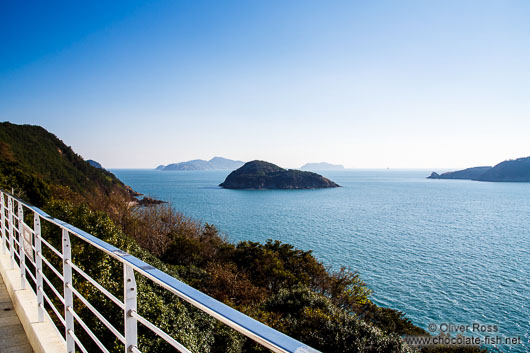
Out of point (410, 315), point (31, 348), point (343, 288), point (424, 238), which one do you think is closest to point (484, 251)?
point (424, 238)

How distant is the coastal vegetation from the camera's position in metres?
6.70

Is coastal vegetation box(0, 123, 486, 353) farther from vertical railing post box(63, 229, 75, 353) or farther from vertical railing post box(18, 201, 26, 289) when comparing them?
vertical railing post box(63, 229, 75, 353)

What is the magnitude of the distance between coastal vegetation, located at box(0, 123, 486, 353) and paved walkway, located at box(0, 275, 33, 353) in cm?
198

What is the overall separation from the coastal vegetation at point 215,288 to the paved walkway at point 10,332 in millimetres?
1982

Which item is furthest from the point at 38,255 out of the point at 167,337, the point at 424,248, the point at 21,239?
the point at 424,248

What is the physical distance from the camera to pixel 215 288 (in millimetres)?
15258

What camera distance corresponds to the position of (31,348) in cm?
264

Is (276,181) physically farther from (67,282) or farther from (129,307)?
(129,307)

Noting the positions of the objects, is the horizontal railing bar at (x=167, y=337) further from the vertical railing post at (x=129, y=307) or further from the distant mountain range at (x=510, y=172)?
the distant mountain range at (x=510, y=172)

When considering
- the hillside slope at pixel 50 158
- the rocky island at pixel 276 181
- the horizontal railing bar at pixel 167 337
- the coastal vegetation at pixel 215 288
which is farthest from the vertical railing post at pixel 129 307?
the rocky island at pixel 276 181

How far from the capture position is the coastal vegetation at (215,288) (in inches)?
264

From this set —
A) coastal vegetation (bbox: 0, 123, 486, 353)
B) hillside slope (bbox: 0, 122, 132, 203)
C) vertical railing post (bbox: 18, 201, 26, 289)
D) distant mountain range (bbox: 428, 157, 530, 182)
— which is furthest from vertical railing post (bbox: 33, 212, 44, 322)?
distant mountain range (bbox: 428, 157, 530, 182)

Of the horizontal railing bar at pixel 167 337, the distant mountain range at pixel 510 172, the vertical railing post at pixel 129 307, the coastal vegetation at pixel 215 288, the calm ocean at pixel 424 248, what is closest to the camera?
the horizontal railing bar at pixel 167 337

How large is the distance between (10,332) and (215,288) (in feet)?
42.7
